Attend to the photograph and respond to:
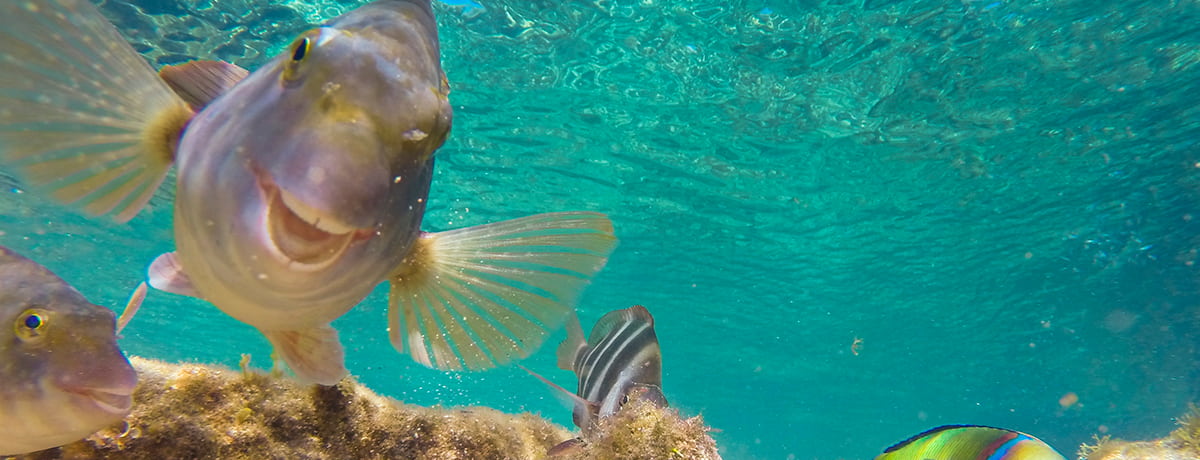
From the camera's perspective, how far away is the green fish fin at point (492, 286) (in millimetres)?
1574

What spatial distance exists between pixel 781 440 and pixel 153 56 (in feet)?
285

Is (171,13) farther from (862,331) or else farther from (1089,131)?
(862,331)

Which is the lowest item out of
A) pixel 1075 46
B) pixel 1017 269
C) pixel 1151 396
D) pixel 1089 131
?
pixel 1075 46

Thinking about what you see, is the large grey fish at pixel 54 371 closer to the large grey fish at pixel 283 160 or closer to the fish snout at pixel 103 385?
the fish snout at pixel 103 385

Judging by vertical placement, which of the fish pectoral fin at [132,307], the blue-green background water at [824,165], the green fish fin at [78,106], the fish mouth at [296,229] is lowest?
the fish pectoral fin at [132,307]

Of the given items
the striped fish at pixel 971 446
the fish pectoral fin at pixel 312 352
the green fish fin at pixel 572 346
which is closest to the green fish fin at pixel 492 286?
the fish pectoral fin at pixel 312 352

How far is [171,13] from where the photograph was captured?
33.9ft

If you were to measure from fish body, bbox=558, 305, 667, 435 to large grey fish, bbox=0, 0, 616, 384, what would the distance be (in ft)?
3.95

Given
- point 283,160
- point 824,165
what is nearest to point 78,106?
point 283,160

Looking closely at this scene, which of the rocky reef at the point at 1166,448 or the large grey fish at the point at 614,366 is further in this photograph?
the rocky reef at the point at 1166,448

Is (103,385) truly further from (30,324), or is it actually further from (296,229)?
(296,229)

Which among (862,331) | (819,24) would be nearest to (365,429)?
(819,24)

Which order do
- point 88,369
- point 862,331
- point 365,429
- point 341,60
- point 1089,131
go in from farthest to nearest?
point 862,331
point 1089,131
point 365,429
point 88,369
point 341,60

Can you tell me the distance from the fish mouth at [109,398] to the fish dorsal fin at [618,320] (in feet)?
7.01
